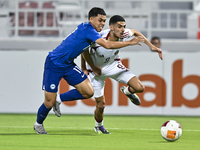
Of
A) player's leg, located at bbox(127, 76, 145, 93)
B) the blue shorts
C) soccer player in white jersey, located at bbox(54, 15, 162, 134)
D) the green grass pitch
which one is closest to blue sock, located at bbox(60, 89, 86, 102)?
soccer player in white jersey, located at bbox(54, 15, 162, 134)

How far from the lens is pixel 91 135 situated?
24.0 feet

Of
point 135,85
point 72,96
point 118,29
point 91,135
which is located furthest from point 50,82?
point 135,85

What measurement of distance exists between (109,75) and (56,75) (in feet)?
3.77

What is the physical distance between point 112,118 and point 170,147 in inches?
197

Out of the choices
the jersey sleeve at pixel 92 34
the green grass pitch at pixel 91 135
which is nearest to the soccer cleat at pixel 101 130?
the green grass pitch at pixel 91 135

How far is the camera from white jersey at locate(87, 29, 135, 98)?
7.70 metres

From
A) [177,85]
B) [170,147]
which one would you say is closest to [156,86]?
[177,85]

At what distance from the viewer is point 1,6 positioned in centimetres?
1599

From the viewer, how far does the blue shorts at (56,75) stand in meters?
7.11

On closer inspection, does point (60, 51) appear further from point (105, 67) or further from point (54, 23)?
point (54, 23)

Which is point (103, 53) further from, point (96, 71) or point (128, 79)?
point (128, 79)

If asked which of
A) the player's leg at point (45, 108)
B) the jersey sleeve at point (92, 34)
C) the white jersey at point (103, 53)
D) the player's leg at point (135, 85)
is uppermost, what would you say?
the jersey sleeve at point (92, 34)

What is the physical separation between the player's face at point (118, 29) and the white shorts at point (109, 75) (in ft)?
2.17

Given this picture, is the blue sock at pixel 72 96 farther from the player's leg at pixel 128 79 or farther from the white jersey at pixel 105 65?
the player's leg at pixel 128 79
